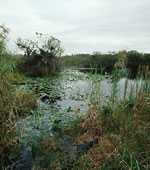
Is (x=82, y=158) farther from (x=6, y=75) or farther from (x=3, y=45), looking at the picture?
(x=3, y=45)

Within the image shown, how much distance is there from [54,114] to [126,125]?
3.20 m

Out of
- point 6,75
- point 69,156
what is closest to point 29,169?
point 69,156

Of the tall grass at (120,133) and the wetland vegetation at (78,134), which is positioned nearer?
the tall grass at (120,133)

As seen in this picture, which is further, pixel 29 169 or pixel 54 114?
pixel 54 114

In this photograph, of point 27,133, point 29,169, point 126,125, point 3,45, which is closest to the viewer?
point 29,169

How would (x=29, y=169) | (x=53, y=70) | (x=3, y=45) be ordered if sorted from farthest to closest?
(x=53, y=70) → (x=3, y=45) → (x=29, y=169)

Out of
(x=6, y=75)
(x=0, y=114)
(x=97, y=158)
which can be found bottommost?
(x=97, y=158)

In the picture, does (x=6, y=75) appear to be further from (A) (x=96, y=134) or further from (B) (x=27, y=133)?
(A) (x=96, y=134)

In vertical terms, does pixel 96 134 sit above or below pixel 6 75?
below

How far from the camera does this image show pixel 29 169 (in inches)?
208

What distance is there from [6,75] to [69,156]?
1.95m

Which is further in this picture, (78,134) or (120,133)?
(78,134)

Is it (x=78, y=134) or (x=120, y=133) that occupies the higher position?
(x=120, y=133)

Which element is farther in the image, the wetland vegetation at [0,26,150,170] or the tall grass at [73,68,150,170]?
the wetland vegetation at [0,26,150,170]
